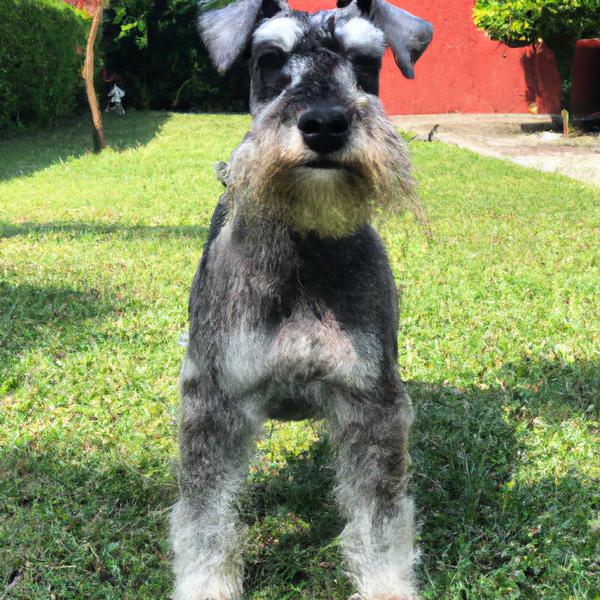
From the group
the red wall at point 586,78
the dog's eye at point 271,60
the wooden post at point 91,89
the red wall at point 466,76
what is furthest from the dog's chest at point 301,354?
the red wall at point 466,76

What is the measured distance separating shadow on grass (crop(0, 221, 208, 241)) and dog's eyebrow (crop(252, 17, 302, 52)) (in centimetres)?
521

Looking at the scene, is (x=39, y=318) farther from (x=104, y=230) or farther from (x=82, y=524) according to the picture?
(x=104, y=230)

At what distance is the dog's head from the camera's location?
233 cm

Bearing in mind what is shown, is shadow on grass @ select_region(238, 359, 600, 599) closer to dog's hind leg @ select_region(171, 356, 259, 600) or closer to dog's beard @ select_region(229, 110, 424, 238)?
dog's hind leg @ select_region(171, 356, 259, 600)

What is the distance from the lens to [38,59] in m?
16.6

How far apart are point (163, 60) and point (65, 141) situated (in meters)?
7.29

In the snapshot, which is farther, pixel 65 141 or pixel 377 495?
pixel 65 141

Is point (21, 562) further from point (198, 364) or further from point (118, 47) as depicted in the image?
point (118, 47)

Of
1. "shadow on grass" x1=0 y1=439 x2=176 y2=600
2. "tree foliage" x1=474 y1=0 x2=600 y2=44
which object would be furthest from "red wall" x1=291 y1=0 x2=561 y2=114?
"shadow on grass" x1=0 y1=439 x2=176 y2=600

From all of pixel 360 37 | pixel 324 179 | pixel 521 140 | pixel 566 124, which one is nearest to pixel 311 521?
pixel 324 179

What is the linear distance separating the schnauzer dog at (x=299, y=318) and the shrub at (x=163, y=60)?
18.8 meters

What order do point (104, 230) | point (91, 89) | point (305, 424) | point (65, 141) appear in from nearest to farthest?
point (305, 424)
point (104, 230)
point (91, 89)
point (65, 141)

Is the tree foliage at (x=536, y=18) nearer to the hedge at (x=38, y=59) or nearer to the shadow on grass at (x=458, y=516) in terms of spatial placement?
the hedge at (x=38, y=59)

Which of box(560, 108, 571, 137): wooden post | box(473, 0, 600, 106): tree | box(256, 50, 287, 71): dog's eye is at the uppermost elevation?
box(473, 0, 600, 106): tree
